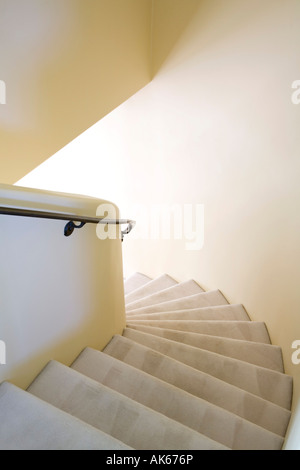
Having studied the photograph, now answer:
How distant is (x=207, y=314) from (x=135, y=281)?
185 cm

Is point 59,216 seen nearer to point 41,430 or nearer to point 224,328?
point 41,430

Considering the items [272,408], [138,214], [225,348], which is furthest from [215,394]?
[138,214]

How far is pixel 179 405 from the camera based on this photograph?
1.52 m

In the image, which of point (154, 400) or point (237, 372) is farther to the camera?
point (237, 372)

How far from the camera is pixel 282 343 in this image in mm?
2336

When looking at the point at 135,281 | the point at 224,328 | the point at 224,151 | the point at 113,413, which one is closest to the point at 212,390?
the point at 113,413

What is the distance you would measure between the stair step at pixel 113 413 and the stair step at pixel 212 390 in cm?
44

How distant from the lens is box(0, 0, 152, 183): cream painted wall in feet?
7.92

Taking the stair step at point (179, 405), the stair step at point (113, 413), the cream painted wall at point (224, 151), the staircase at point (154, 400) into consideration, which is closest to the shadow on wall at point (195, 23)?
the cream painted wall at point (224, 151)

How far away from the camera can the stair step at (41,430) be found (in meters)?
1.16

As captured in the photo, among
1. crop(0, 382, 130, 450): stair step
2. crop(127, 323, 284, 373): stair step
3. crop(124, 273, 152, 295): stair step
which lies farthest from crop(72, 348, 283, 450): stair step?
crop(124, 273, 152, 295): stair step

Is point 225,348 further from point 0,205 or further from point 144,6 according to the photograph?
point 144,6

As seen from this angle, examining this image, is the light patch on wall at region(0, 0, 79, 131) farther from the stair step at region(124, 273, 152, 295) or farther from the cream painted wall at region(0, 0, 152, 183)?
the stair step at region(124, 273, 152, 295)

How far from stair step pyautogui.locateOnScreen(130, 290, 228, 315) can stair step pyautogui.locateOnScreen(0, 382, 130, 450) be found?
84.1 inches
